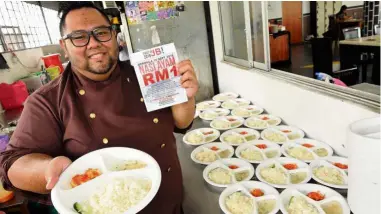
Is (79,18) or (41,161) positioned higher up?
(79,18)

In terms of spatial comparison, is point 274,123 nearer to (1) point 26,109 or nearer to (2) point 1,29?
(1) point 26,109

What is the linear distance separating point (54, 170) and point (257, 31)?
2391 mm

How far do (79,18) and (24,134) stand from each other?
0.56 m

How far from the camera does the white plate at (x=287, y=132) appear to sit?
211 cm

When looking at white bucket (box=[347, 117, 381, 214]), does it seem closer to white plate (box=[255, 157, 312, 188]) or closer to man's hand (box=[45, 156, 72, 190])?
white plate (box=[255, 157, 312, 188])

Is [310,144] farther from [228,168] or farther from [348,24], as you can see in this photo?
[348,24]

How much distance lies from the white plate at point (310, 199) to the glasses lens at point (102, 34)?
1240 mm

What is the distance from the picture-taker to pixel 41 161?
3.30ft

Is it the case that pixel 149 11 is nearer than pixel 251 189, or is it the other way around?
pixel 251 189

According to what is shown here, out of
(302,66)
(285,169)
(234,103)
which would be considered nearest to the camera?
(285,169)

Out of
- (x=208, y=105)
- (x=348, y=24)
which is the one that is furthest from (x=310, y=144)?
(x=348, y=24)

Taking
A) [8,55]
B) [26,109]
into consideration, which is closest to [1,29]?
[8,55]

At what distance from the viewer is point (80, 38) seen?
3.58 feet

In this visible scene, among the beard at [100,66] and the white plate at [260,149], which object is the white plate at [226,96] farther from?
the beard at [100,66]
